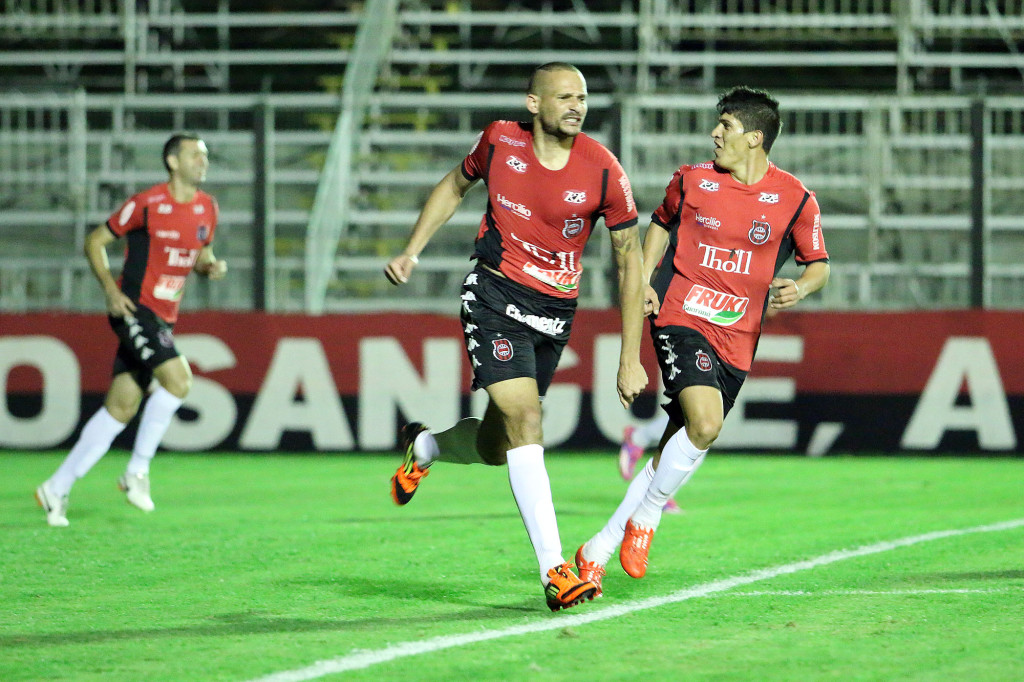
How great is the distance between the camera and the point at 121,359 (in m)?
9.28

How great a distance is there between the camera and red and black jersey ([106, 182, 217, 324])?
30.5 feet

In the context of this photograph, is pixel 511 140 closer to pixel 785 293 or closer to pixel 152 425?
pixel 785 293

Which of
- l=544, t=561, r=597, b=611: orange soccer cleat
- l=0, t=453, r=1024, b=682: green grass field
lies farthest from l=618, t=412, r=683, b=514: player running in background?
l=544, t=561, r=597, b=611: orange soccer cleat

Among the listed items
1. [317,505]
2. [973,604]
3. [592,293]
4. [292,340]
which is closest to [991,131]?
[592,293]

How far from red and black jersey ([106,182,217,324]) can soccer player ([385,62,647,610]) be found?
375 centimetres

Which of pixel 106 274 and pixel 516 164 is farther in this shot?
pixel 106 274

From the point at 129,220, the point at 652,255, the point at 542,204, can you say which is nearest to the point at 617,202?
the point at 542,204

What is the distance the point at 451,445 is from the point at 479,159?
151 cm

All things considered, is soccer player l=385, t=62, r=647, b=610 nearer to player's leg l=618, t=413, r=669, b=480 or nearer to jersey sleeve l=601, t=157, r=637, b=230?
jersey sleeve l=601, t=157, r=637, b=230

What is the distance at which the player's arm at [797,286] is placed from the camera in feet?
19.8

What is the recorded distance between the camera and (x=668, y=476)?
606 centimetres

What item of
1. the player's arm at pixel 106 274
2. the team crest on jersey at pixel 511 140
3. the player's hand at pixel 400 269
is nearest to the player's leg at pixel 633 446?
the player's arm at pixel 106 274

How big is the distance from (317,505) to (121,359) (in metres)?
1.63

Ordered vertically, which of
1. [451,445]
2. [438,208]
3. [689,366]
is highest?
[438,208]
